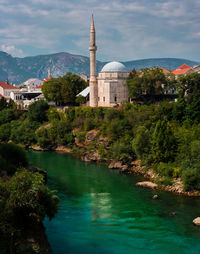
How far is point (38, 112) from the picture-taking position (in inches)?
1726

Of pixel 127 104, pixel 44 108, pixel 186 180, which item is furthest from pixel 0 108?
pixel 186 180

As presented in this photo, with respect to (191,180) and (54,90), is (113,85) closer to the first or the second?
(54,90)

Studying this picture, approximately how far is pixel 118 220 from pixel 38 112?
28.8m

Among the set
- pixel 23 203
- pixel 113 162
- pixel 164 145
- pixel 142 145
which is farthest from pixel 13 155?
pixel 164 145

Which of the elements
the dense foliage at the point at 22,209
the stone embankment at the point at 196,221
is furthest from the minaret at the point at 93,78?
the dense foliage at the point at 22,209

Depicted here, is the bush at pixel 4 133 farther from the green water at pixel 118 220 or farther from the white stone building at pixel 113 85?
the green water at pixel 118 220

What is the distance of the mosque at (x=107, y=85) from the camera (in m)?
38.2

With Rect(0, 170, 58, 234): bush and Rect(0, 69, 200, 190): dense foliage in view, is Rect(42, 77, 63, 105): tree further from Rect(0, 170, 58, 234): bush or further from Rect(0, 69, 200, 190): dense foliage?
Rect(0, 170, 58, 234): bush

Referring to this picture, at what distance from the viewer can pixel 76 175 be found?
27.2 m

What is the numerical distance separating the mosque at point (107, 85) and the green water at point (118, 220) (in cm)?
1447

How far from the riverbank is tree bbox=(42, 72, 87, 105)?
7507 mm

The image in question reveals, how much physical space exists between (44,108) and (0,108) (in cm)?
880

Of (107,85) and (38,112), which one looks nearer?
(107,85)

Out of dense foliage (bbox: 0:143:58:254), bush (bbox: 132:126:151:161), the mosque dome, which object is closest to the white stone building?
the mosque dome
